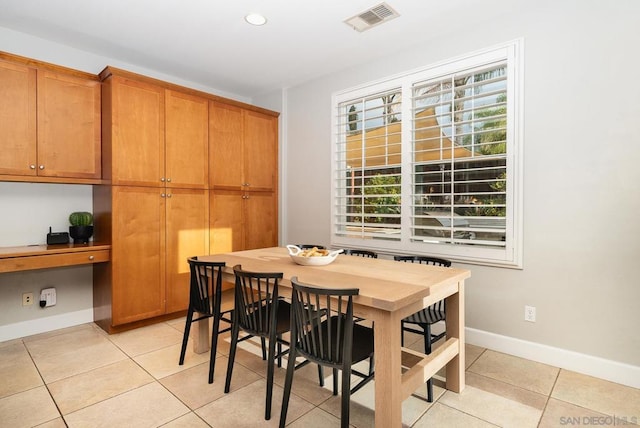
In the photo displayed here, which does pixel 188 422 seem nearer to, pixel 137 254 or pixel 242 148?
pixel 137 254

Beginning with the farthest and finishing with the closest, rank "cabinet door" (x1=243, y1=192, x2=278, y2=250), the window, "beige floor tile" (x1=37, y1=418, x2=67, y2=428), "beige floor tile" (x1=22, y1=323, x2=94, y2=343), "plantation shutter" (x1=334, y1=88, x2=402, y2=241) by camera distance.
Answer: "cabinet door" (x1=243, y1=192, x2=278, y2=250) < "plantation shutter" (x1=334, y1=88, x2=402, y2=241) < "beige floor tile" (x1=22, y1=323, x2=94, y2=343) < the window < "beige floor tile" (x1=37, y1=418, x2=67, y2=428)

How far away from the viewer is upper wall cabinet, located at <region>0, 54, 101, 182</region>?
9.70 ft

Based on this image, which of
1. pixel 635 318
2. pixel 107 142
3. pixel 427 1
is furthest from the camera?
pixel 107 142

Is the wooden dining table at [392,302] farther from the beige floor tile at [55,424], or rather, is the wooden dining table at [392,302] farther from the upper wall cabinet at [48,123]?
the upper wall cabinet at [48,123]

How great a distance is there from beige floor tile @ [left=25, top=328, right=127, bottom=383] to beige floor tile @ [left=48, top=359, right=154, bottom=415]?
111 mm

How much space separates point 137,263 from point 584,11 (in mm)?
4206

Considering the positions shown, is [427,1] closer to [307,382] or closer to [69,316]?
[307,382]

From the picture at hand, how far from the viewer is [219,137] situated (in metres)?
4.02

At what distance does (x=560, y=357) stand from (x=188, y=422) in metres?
2.63

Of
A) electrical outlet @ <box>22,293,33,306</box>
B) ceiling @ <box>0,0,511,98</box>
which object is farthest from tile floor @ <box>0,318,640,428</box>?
ceiling @ <box>0,0,511,98</box>

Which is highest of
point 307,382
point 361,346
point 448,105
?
point 448,105

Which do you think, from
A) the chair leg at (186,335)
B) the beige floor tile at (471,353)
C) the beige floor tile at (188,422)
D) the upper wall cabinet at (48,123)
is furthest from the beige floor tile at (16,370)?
the beige floor tile at (471,353)

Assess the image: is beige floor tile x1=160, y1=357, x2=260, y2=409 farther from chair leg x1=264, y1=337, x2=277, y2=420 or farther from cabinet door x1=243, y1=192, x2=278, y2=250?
cabinet door x1=243, y1=192, x2=278, y2=250

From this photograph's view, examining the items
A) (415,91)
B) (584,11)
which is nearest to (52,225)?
(415,91)
